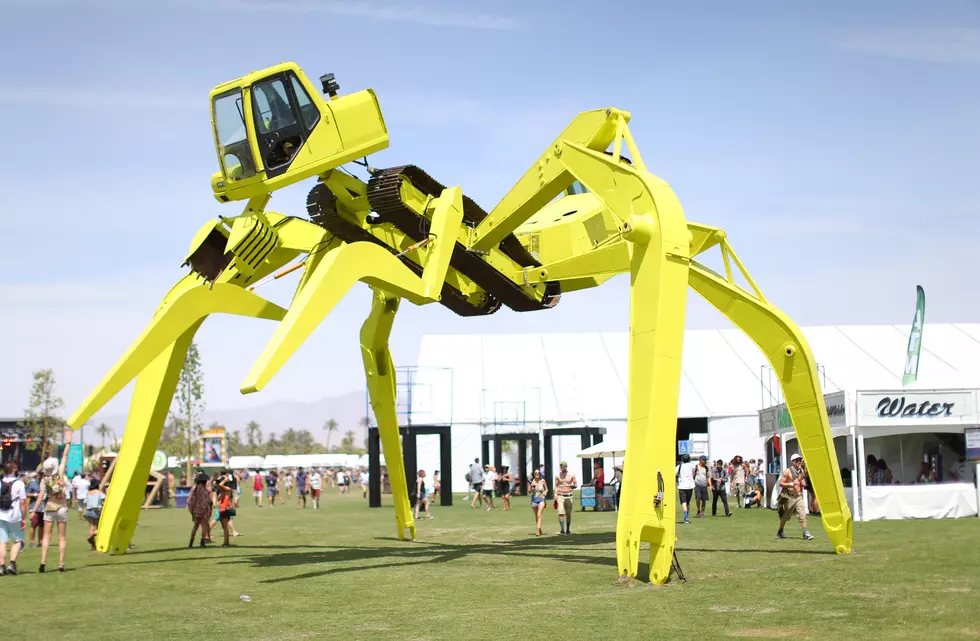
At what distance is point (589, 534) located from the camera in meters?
22.5

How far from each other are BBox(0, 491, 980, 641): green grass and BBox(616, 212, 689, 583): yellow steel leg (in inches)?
27.9

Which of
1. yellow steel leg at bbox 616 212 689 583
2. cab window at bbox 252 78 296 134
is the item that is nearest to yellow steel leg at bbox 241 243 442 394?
cab window at bbox 252 78 296 134

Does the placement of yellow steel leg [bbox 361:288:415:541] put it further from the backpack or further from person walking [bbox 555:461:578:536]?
the backpack

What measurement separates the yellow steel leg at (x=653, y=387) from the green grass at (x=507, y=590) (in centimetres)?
71

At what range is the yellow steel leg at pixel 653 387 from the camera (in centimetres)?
1295

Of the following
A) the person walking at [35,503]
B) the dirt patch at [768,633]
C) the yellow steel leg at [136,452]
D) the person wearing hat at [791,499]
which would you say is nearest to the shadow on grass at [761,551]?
the person wearing hat at [791,499]

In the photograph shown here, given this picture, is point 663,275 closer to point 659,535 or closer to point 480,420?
point 659,535

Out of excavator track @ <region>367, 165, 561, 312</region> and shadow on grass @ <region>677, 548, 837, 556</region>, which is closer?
shadow on grass @ <region>677, 548, 837, 556</region>

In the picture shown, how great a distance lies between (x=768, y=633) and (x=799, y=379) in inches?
321

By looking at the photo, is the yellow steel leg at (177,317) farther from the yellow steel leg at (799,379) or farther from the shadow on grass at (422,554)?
the yellow steel leg at (799,379)

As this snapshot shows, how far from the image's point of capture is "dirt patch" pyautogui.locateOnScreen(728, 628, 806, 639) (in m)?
9.36

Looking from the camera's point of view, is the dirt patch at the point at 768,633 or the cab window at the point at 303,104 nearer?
the dirt patch at the point at 768,633

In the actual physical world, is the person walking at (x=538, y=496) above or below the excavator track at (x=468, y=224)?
below

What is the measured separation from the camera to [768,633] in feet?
31.2
